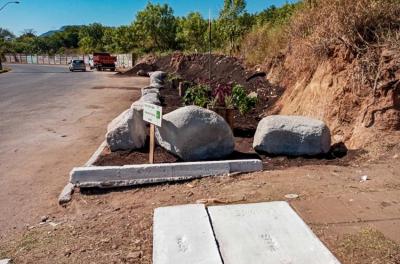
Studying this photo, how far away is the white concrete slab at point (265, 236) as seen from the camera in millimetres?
2887

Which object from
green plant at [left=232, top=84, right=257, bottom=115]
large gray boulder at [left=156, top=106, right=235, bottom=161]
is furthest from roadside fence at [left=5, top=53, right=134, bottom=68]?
large gray boulder at [left=156, top=106, right=235, bottom=161]

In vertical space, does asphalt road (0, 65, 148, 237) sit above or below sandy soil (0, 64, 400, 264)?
below

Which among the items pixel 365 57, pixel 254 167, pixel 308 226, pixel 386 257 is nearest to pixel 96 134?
pixel 254 167

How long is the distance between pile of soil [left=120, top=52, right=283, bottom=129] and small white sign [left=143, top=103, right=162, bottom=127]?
2.77m

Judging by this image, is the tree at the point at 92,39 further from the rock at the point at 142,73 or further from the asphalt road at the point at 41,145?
the asphalt road at the point at 41,145

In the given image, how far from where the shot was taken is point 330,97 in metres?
6.92

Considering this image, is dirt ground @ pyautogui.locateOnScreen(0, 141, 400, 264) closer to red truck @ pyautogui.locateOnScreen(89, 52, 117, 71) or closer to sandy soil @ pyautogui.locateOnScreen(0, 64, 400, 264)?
sandy soil @ pyautogui.locateOnScreen(0, 64, 400, 264)


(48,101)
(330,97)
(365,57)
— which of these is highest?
(365,57)

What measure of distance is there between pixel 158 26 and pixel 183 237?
156ft

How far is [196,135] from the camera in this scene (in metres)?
5.41

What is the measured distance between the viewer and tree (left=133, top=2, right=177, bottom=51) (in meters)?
48.3

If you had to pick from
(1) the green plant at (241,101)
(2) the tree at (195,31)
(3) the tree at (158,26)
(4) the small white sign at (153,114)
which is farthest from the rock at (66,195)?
(3) the tree at (158,26)

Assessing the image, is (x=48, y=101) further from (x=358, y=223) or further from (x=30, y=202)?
(x=358, y=223)

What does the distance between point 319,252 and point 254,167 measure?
210cm
